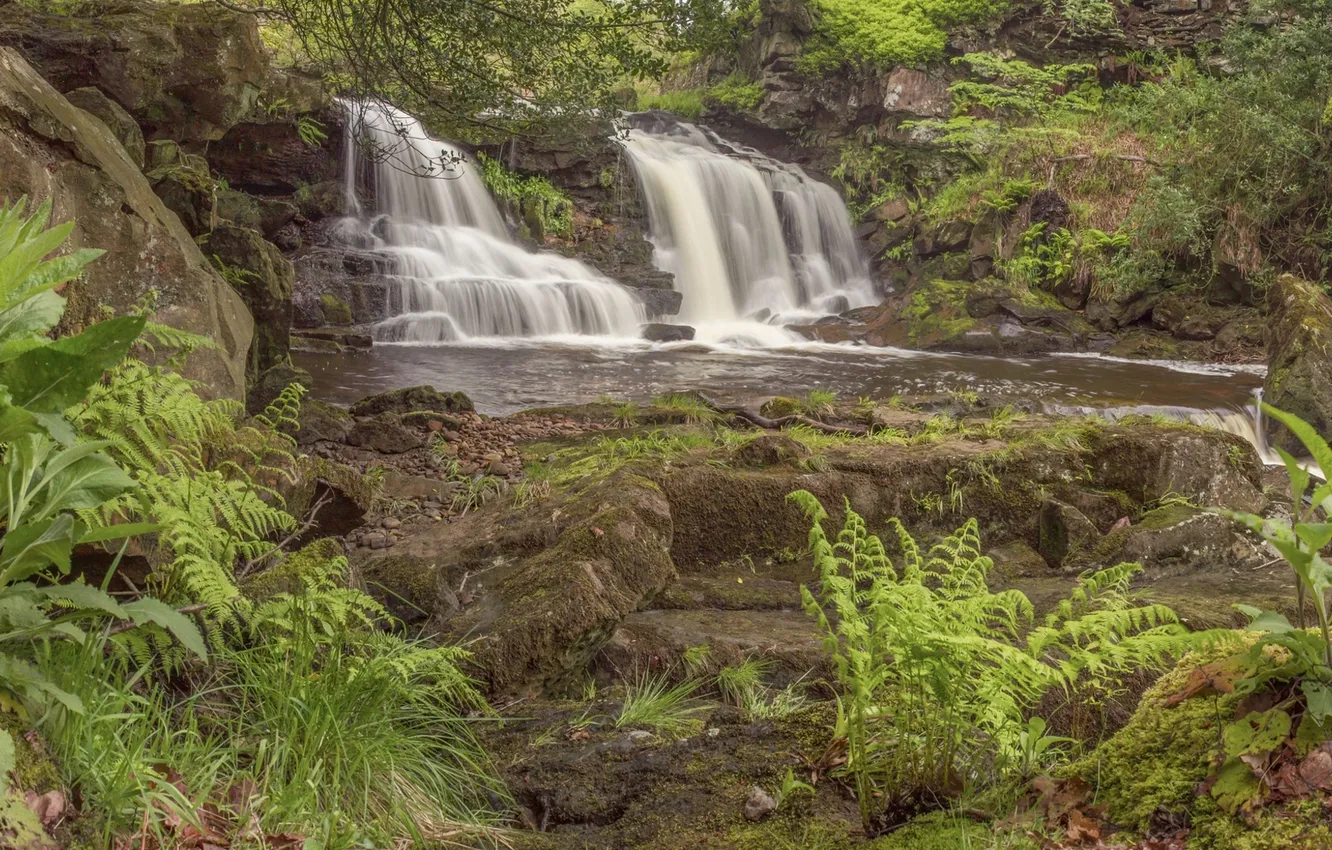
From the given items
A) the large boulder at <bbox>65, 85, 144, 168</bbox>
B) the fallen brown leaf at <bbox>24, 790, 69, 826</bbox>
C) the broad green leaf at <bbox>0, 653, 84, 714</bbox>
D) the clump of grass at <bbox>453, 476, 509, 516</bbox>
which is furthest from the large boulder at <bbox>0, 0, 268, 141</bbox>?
the fallen brown leaf at <bbox>24, 790, 69, 826</bbox>

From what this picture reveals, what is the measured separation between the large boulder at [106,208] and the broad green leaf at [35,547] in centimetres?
292

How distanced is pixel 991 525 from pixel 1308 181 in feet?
52.6

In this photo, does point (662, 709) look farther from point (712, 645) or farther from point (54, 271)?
point (54, 271)

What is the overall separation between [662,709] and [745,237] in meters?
20.3

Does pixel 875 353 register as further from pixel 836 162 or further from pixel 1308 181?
pixel 836 162

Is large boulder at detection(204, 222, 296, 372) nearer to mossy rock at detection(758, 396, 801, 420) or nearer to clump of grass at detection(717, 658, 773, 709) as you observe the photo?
mossy rock at detection(758, 396, 801, 420)

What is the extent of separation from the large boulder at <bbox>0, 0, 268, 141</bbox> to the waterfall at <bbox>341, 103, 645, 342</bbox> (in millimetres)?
6702

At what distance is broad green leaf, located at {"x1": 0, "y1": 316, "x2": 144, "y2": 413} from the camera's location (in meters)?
1.94

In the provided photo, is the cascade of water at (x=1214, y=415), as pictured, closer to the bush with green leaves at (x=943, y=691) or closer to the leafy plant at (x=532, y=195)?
the bush with green leaves at (x=943, y=691)

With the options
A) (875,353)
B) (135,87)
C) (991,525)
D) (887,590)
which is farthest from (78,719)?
(875,353)

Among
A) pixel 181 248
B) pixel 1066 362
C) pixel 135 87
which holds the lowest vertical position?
pixel 1066 362

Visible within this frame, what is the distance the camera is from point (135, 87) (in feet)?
28.7

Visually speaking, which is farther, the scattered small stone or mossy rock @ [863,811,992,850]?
the scattered small stone

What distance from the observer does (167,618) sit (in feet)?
6.86
